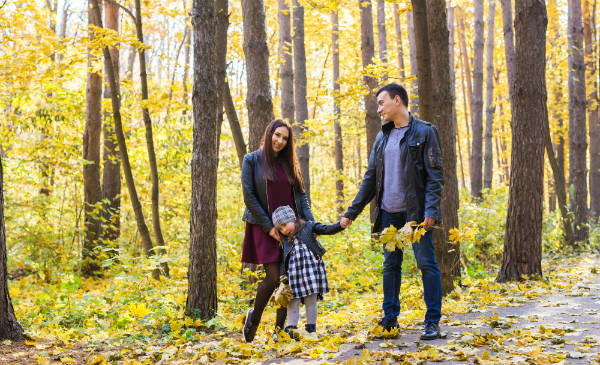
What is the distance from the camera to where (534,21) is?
6668 mm

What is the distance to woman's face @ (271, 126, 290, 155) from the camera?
408 centimetres

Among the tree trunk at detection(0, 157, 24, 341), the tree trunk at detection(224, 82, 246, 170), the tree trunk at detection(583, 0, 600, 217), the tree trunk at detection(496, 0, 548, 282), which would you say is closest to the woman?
the tree trunk at detection(0, 157, 24, 341)

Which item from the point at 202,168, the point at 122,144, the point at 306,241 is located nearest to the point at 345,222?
the point at 306,241

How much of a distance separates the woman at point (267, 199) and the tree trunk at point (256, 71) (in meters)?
2.56

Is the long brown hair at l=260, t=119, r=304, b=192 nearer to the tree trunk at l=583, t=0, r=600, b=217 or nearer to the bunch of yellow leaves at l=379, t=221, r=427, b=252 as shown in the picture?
the bunch of yellow leaves at l=379, t=221, r=427, b=252

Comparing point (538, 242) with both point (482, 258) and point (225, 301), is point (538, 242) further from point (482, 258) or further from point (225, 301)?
point (225, 301)

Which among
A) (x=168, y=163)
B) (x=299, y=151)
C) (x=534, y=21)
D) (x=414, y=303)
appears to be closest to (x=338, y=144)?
(x=299, y=151)

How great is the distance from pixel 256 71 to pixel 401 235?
3984mm

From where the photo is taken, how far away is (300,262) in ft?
12.9

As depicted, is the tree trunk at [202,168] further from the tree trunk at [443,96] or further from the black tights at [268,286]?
the tree trunk at [443,96]

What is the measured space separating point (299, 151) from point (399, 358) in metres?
8.47

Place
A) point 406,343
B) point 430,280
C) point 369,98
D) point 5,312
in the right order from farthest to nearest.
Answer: point 369,98
point 5,312
point 430,280
point 406,343

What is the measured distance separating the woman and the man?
2.02 feet

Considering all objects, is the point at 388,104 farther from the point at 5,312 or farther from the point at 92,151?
the point at 92,151
